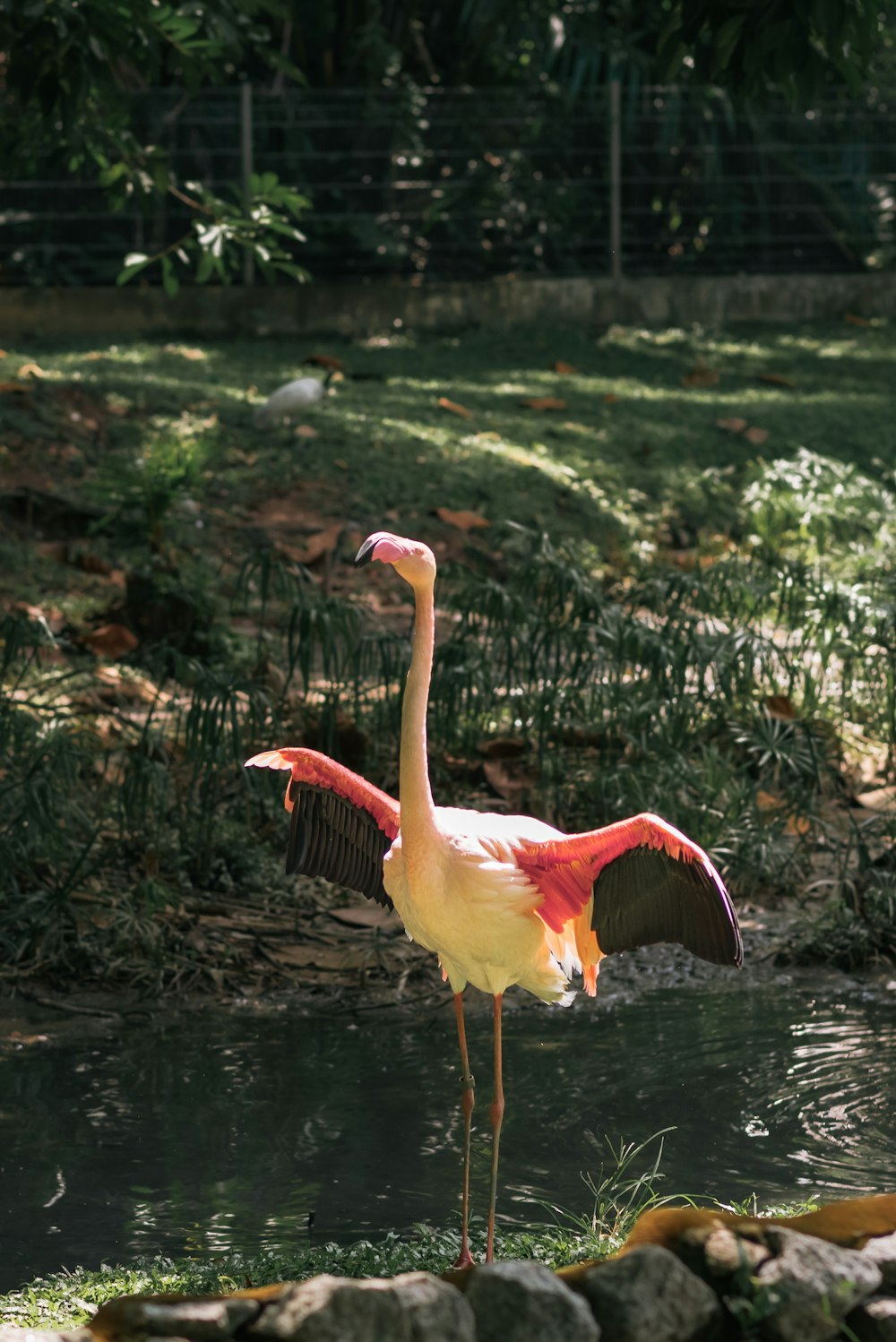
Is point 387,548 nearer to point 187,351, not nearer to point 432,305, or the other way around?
point 187,351

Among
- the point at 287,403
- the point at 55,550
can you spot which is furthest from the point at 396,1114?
the point at 287,403

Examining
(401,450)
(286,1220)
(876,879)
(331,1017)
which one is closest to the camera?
(286,1220)

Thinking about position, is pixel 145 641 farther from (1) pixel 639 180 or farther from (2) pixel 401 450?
(1) pixel 639 180

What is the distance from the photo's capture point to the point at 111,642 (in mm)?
7754

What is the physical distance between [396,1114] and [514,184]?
1122cm

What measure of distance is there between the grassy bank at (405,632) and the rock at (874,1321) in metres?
3.04

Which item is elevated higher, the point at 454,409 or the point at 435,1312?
the point at 454,409

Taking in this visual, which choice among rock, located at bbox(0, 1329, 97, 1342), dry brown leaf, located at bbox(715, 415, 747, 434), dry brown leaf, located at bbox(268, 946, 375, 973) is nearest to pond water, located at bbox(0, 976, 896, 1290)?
dry brown leaf, located at bbox(268, 946, 375, 973)

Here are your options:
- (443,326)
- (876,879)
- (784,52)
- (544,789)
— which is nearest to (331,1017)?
(544,789)

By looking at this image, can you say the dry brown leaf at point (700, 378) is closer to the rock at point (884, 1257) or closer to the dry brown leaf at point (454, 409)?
the dry brown leaf at point (454, 409)

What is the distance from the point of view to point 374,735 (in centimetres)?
695

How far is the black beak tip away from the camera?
340 cm

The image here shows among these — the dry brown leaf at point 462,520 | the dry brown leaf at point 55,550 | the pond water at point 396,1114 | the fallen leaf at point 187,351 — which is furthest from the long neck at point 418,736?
the fallen leaf at point 187,351

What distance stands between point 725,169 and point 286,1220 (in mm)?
12613
